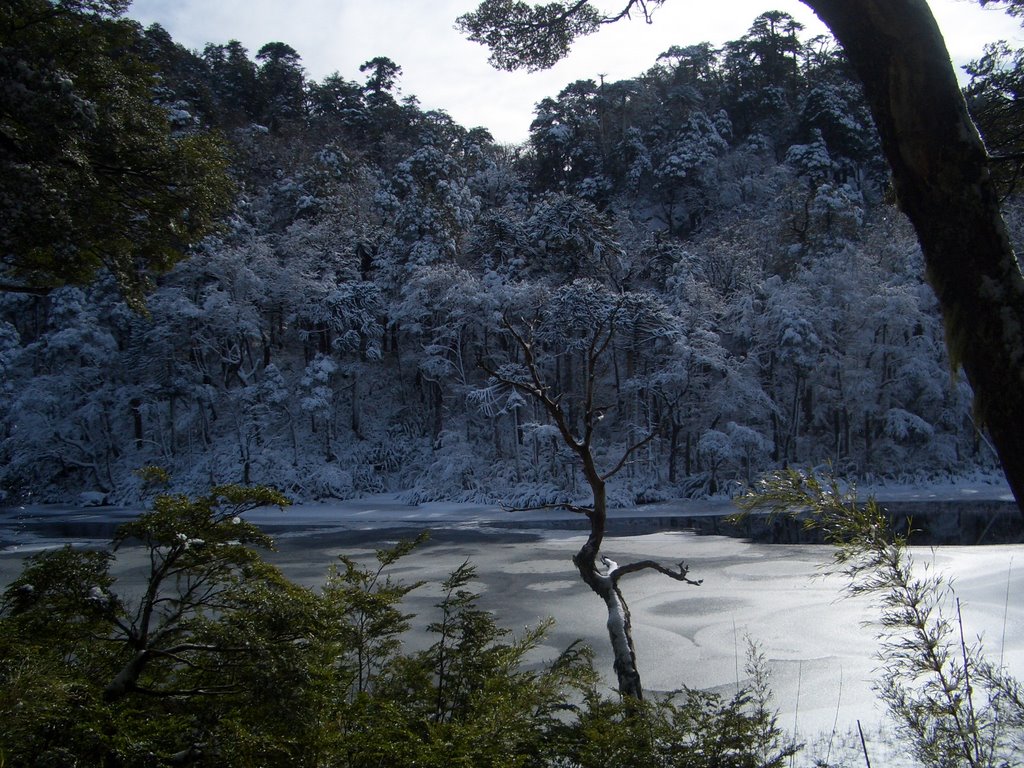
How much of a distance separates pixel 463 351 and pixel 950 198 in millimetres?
23129

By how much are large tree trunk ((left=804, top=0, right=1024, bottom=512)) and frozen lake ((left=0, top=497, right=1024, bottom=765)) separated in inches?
26.5

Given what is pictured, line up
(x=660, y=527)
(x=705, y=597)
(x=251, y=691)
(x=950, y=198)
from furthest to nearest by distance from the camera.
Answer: (x=660, y=527) < (x=705, y=597) < (x=251, y=691) < (x=950, y=198)

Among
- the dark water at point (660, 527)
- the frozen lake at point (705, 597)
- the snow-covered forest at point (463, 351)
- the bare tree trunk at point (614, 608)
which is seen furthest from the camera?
the snow-covered forest at point (463, 351)

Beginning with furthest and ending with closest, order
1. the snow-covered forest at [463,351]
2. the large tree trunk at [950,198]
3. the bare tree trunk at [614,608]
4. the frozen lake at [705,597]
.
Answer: the snow-covered forest at [463,351] → the frozen lake at [705,597] → the bare tree trunk at [614,608] → the large tree trunk at [950,198]

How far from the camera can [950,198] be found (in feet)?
5.87

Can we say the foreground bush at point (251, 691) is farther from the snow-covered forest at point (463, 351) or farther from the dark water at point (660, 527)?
the snow-covered forest at point (463, 351)

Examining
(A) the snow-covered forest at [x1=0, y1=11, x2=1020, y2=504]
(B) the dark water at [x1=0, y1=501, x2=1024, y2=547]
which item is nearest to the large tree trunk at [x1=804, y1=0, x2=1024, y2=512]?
(B) the dark water at [x1=0, y1=501, x2=1024, y2=547]

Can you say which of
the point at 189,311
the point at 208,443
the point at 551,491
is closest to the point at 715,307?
the point at 551,491

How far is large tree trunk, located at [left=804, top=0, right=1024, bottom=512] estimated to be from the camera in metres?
1.72

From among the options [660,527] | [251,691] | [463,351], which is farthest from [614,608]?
[463,351]

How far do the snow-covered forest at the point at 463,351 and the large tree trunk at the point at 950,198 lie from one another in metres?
16.8

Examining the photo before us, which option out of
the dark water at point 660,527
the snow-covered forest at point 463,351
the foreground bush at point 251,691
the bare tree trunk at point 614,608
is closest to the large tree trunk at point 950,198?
the foreground bush at point 251,691

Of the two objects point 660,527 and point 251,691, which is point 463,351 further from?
point 251,691

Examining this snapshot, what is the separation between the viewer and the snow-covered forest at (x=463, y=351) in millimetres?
21109
